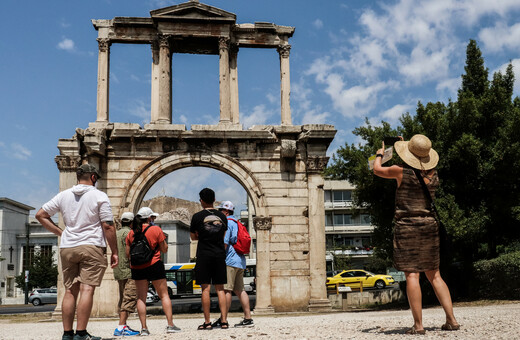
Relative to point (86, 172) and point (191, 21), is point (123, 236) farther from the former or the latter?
point (191, 21)

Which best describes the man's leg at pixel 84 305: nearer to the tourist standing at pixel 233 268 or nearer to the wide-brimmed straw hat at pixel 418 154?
the tourist standing at pixel 233 268

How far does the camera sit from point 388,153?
7117mm

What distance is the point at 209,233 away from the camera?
834cm

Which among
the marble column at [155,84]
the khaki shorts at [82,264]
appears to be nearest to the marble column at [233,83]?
the marble column at [155,84]

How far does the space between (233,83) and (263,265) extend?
6053 millimetres

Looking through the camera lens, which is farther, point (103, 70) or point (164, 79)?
point (103, 70)

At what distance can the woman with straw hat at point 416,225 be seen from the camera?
6711 millimetres

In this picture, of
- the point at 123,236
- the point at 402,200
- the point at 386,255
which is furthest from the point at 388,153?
the point at 386,255

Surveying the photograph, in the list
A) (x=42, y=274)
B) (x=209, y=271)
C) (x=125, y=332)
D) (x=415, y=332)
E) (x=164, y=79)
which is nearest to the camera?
(x=415, y=332)

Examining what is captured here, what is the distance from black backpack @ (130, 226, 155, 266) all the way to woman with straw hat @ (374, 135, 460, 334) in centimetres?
353

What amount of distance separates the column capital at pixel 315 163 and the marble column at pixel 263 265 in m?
2.02

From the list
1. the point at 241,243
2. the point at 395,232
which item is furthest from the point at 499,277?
the point at 395,232

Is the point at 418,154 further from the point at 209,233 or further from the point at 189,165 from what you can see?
the point at 189,165

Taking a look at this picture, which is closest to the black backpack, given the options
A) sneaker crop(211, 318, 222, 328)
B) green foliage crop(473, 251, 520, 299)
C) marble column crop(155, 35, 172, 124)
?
sneaker crop(211, 318, 222, 328)
